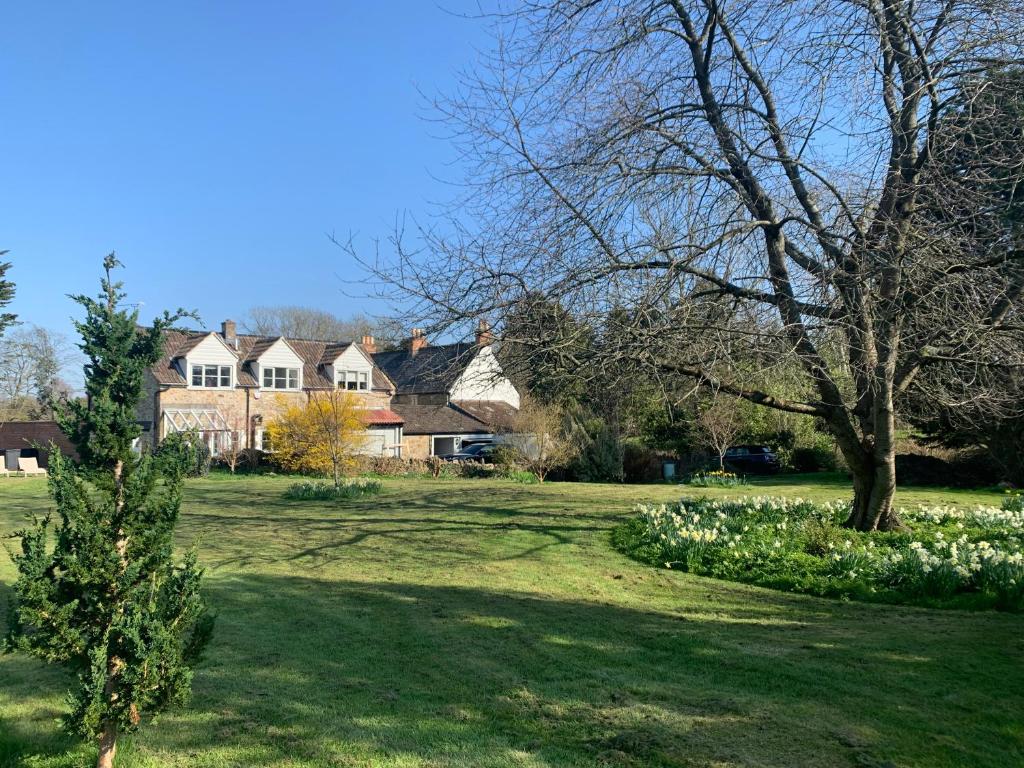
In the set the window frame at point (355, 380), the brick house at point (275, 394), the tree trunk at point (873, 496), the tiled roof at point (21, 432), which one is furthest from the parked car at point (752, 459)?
the tiled roof at point (21, 432)

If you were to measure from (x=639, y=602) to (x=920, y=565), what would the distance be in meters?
3.06

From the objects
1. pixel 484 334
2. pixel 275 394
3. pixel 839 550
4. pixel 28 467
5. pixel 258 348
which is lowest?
pixel 839 550

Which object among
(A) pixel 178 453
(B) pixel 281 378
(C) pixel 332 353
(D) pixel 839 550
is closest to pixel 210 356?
(B) pixel 281 378

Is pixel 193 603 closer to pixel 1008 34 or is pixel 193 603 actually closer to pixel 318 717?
pixel 318 717

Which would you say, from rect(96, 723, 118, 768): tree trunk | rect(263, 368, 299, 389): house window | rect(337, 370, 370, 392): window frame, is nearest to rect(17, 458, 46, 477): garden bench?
rect(263, 368, 299, 389): house window

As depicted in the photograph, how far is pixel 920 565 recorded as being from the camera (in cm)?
807

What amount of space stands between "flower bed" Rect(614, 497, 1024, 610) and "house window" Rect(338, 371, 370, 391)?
31613 millimetres

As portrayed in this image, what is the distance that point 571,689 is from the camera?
518 centimetres

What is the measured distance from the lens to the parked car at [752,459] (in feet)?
106

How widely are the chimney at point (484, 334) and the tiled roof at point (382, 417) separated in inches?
1226

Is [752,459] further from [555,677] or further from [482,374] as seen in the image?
[555,677]

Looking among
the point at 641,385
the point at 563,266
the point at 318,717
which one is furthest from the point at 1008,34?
the point at 318,717

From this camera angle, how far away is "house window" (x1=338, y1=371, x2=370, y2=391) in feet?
140

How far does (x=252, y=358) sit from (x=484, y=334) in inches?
1277
